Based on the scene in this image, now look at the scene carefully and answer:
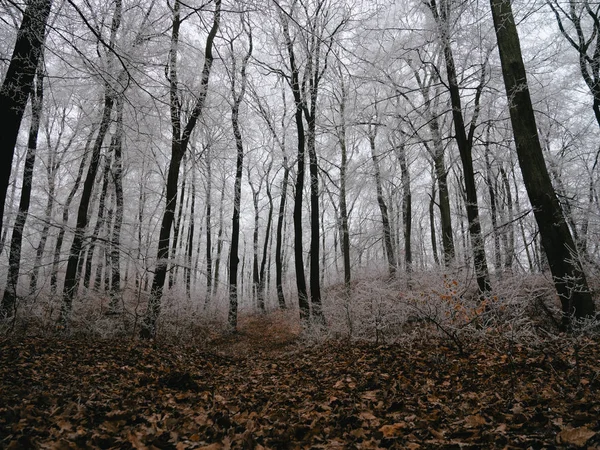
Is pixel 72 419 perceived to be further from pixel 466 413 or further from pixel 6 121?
pixel 6 121

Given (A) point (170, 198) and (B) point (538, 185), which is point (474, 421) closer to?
(B) point (538, 185)

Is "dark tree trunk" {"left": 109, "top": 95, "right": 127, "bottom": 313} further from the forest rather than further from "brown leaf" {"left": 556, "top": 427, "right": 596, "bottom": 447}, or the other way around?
"brown leaf" {"left": 556, "top": 427, "right": 596, "bottom": 447}

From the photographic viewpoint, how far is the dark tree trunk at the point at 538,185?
5.02 metres

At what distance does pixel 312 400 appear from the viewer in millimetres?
3613

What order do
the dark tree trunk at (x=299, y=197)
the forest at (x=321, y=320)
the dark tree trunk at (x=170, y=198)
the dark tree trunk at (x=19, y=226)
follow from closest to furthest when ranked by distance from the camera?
the forest at (x=321, y=320) < the dark tree trunk at (x=19, y=226) < the dark tree trunk at (x=170, y=198) < the dark tree trunk at (x=299, y=197)

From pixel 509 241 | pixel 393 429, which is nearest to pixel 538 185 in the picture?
pixel 509 241

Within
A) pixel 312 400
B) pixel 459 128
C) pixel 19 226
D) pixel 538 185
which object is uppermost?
pixel 459 128

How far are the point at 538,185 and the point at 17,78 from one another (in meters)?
7.51

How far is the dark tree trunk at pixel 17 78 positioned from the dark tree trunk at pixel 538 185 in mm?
6768

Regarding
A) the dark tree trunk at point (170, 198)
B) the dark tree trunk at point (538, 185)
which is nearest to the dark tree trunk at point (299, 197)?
the dark tree trunk at point (170, 198)

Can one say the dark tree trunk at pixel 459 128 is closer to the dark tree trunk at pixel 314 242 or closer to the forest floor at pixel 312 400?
the forest floor at pixel 312 400

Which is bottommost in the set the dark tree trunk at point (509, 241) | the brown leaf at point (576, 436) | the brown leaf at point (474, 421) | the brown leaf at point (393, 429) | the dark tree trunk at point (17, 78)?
the brown leaf at point (393, 429)

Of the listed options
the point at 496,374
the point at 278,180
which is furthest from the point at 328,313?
the point at 278,180

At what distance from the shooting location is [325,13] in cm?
1049
